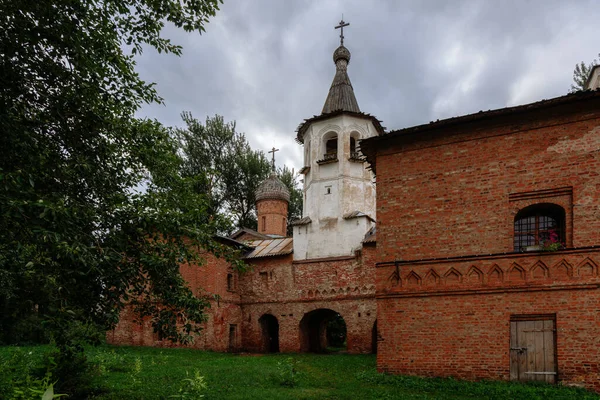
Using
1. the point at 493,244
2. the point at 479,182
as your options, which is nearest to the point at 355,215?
the point at 479,182

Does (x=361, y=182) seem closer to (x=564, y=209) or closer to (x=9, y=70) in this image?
(x=564, y=209)

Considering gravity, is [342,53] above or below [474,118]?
above

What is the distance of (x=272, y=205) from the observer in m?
30.6

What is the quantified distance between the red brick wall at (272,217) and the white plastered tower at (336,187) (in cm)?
709

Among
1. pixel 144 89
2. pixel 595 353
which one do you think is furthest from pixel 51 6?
pixel 595 353

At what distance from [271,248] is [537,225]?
51.4 feet

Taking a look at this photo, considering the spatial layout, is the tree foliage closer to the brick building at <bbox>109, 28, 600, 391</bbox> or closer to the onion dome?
the onion dome

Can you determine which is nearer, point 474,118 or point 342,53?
point 474,118

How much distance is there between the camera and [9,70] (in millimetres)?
6133

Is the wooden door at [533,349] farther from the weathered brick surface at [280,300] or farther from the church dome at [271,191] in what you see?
the church dome at [271,191]

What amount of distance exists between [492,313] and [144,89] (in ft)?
27.2

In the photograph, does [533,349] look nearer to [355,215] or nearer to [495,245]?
[495,245]

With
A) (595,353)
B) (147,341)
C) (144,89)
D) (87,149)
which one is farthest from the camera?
(147,341)

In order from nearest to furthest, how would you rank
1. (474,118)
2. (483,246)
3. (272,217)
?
(483,246) < (474,118) < (272,217)
